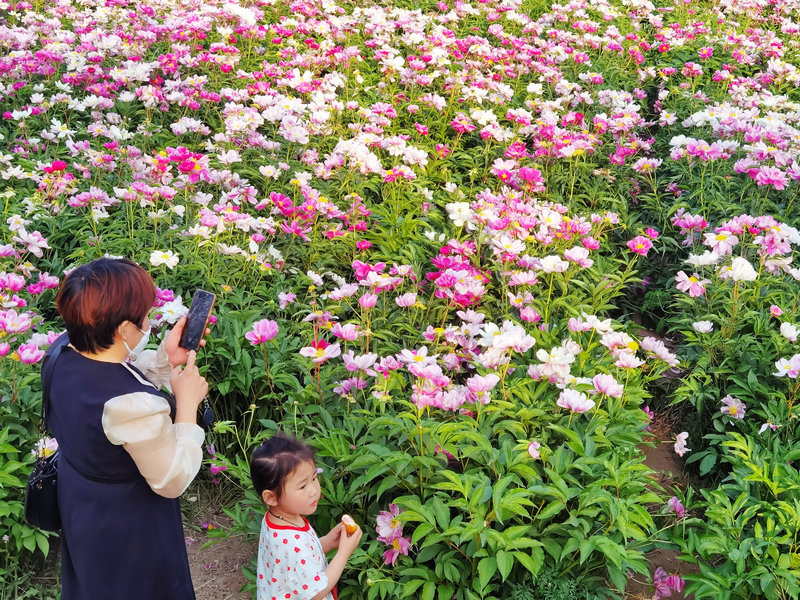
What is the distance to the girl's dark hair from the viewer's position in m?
1.86

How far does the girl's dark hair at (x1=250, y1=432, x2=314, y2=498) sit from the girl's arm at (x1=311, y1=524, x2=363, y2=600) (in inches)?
9.3

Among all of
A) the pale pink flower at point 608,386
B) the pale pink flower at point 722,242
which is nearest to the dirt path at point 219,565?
the pale pink flower at point 608,386

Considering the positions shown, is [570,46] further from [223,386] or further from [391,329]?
[223,386]

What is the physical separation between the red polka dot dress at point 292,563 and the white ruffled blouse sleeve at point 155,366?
439 millimetres

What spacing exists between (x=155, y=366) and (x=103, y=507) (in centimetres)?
36

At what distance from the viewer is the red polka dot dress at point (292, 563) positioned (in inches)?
73.8

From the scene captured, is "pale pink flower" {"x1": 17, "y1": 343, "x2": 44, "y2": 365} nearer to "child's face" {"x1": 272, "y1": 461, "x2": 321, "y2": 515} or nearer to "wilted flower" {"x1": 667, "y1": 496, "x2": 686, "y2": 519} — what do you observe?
"child's face" {"x1": 272, "y1": 461, "x2": 321, "y2": 515}

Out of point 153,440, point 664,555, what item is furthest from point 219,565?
point 664,555

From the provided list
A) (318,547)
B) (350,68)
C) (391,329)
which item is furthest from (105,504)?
(350,68)

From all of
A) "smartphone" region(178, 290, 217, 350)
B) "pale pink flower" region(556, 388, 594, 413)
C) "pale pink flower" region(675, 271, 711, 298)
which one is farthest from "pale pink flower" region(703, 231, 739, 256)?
"smartphone" region(178, 290, 217, 350)

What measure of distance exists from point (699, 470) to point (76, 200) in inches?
115

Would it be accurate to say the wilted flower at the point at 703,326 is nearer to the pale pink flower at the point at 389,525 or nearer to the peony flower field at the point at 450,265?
the peony flower field at the point at 450,265

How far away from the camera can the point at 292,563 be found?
6.15ft

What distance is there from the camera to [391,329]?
334 cm
